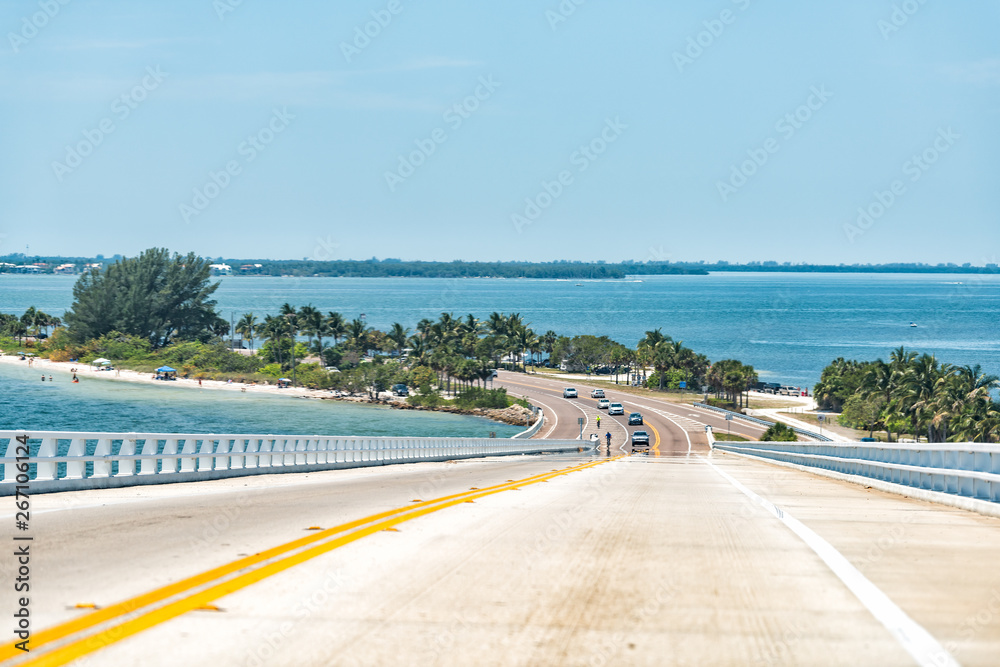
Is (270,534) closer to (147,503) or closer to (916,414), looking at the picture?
(147,503)

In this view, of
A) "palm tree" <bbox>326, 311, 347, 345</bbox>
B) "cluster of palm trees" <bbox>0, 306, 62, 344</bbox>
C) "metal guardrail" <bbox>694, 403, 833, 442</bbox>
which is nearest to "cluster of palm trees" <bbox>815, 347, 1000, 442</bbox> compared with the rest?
"metal guardrail" <bbox>694, 403, 833, 442</bbox>

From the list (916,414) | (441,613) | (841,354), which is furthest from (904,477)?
(841,354)

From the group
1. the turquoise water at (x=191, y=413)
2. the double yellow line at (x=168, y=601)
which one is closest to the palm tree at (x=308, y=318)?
the turquoise water at (x=191, y=413)

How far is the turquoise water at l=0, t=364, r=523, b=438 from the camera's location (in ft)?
319

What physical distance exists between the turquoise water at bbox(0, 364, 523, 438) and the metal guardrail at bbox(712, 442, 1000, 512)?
76191mm

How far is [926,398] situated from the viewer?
270 ft

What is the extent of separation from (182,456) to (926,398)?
74.9 metres

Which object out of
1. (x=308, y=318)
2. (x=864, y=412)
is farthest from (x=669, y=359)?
(x=308, y=318)

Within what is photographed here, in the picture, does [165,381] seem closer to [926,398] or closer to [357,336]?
[357,336]

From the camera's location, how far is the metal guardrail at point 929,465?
13406 mm

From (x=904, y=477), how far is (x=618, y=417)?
8902 cm

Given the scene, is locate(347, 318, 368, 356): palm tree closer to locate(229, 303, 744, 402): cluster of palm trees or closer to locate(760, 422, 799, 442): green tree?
locate(229, 303, 744, 402): cluster of palm trees

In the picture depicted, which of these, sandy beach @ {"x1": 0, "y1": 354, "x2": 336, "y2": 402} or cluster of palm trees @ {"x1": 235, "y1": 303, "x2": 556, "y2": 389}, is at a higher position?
cluster of palm trees @ {"x1": 235, "y1": 303, "x2": 556, "y2": 389}

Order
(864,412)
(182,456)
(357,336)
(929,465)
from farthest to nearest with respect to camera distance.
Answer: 1. (357,336)
2. (864,412)
3. (182,456)
4. (929,465)
